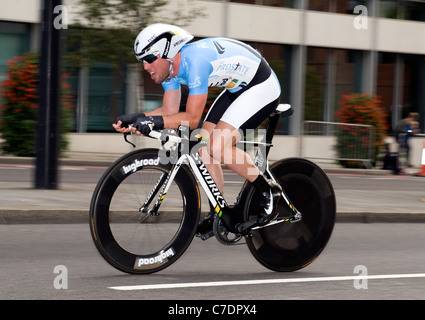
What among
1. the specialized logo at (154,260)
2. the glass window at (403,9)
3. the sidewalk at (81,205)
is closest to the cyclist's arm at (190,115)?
the sidewalk at (81,205)

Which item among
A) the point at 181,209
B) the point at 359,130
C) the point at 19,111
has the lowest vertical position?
the point at 181,209

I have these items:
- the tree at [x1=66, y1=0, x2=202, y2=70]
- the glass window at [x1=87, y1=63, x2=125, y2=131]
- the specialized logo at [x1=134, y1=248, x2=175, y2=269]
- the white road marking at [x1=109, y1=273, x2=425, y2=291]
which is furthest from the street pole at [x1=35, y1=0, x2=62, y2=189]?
the glass window at [x1=87, y1=63, x2=125, y2=131]

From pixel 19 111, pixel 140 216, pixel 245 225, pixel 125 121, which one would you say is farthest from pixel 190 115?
pixel 19 111

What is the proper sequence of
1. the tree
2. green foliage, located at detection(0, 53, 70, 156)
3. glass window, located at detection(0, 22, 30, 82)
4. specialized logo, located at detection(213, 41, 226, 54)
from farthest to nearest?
glass window, located at detection(0, 22, 30, 82), the tree, green foliage, located at detection(0, 53, 70, 156), specialized logo, located at detection(213, 41, 226, 54)

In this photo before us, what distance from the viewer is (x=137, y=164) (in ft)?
18.2

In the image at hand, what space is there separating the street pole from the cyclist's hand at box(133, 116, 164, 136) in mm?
5604

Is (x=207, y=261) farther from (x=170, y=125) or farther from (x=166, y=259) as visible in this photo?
(x=170, y=125)

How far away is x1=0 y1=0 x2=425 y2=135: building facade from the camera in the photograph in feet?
80.4

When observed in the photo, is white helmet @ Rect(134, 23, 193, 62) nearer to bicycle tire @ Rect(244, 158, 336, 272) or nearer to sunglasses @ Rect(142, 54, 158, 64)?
sunglasses @ Rect(142, 54, 158, 64)

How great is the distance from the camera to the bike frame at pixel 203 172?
224 inches

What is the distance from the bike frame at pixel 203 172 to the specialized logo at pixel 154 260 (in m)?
0.30

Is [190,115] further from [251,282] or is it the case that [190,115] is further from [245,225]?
[251,282]

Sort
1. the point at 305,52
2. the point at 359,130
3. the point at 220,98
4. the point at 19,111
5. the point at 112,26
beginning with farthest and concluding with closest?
1. the point at 305,52
2. the point at 359,130
3. the point at 112,26
4. the point at 19,111
5. the point at 220,98

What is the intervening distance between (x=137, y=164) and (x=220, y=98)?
84 centimetres
